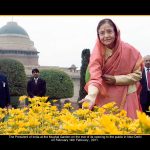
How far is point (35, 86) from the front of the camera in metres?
3.49

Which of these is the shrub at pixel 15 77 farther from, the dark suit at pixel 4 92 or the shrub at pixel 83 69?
the shrub at pixel 83 69

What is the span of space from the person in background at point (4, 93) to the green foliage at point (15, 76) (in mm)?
47

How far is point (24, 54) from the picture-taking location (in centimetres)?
416

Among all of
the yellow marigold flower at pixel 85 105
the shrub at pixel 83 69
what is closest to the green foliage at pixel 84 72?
the shrub at pixel 83 69

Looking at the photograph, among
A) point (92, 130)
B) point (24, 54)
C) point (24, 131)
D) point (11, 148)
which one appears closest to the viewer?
point (92, 130)

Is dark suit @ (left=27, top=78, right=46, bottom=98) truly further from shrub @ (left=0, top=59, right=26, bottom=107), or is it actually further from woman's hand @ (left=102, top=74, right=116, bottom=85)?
woman's hand @ (left=102, top=74, right=116, bottom=85)

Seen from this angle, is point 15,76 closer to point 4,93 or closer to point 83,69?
point 4,93

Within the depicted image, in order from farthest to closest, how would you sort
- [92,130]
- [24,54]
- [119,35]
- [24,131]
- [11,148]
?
[24,54] → [119,35] → [11,148] → [24,131] → [92,130]

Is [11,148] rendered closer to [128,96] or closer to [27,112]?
[27,112]

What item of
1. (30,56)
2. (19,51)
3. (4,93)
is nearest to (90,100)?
(30,56)
